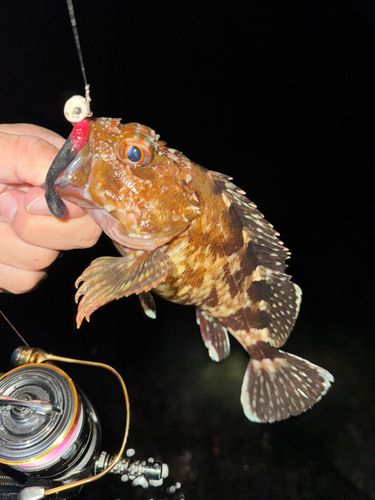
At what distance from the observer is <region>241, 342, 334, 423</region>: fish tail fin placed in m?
1.82

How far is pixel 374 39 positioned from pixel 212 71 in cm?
175

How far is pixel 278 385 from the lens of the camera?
1871mm

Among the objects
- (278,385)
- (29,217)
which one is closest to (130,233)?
(29,217)

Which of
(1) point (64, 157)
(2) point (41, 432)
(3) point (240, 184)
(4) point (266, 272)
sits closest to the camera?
(1) point (64, 157)

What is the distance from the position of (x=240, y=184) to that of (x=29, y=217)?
2588 millimetres

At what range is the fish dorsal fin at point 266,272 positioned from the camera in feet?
4.58

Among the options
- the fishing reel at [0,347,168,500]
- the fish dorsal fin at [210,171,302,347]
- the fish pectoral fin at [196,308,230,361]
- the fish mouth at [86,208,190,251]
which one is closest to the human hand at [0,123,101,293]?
the fish mouth at [86,208,190,251]

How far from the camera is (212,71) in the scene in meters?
3.39

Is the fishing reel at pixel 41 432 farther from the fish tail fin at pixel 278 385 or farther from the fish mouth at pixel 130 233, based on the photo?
the fish tail fin at pixel 278 385

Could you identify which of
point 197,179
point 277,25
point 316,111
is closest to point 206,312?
point 197,179

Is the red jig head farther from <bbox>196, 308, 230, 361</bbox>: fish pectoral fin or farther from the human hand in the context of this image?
<bbox>196, 308, 230, 361</bbox>: fish pectoral fin

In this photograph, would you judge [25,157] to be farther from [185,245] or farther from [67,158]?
[185,245]

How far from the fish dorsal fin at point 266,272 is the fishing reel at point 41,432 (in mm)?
968

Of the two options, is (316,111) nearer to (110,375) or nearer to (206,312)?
(206,312)
